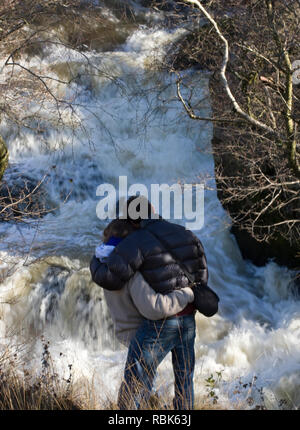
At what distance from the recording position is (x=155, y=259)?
3.06 m

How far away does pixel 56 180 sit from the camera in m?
10.2

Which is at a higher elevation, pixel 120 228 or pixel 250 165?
pixel 250 165

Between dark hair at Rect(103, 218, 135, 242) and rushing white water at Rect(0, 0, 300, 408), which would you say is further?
rushing white water at Rect(0, 0, 300, 408)

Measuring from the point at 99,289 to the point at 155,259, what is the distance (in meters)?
3.88

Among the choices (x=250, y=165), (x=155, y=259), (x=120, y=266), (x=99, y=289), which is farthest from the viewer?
(x=99, y=289)

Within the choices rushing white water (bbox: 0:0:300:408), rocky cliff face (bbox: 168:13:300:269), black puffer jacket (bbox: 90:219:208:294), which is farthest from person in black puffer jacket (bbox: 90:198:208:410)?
rocky cliff face (bbox: 168:13:300:269)

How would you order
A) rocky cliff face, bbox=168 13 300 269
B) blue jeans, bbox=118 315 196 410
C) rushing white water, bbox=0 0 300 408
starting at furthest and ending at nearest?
rocky cliff face, bbox=168 13 300 269
rushing white water, bbox=0 0 300 408
blue jeans, bbox=118 315 196 410

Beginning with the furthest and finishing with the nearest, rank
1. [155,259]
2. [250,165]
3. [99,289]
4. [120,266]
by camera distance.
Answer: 1. [99,289]
2. [250,165]
3. [155,259]
4. [120,266]

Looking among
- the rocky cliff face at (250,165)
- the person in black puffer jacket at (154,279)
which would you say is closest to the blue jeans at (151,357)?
the person in black puffer jacket at (154,279)

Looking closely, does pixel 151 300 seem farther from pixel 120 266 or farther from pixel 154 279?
pixel 120 266

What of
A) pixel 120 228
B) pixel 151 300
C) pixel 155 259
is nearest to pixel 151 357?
pixel 151 300

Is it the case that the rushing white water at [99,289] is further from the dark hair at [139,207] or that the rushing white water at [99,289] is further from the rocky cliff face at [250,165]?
the dark hair at [139,207]

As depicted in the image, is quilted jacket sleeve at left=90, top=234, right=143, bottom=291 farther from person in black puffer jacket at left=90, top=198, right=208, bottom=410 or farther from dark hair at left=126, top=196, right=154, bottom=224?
dark hair at left=126, top=196, right=154, bottom=224

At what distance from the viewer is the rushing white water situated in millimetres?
5645
